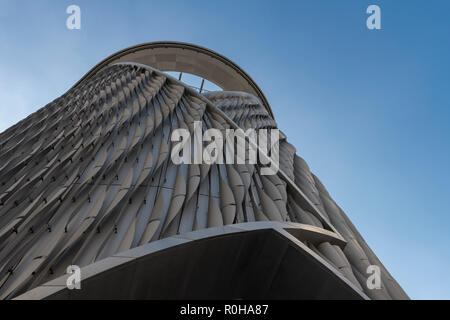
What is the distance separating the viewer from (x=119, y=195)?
4.81 m

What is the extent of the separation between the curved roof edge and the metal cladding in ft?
34.4

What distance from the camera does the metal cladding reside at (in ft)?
12.9

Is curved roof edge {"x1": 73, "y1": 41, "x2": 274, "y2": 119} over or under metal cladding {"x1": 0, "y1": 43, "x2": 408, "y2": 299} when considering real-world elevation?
over

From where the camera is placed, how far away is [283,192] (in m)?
6.34

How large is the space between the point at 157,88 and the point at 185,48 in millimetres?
9168

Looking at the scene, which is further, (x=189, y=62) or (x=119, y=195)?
(x=189, y=62)

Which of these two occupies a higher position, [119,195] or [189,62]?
[189,62]

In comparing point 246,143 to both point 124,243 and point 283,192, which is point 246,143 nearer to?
point 283,192

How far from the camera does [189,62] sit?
19281mm

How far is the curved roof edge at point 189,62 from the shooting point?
1834 centimetres

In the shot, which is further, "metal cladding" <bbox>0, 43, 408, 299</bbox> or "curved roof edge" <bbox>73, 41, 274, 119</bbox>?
"curved roof edge" <bbox>73, 41, 274, 119</bbox>

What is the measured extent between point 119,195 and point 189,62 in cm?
1601

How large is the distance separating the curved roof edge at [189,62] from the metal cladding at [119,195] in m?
10.5
